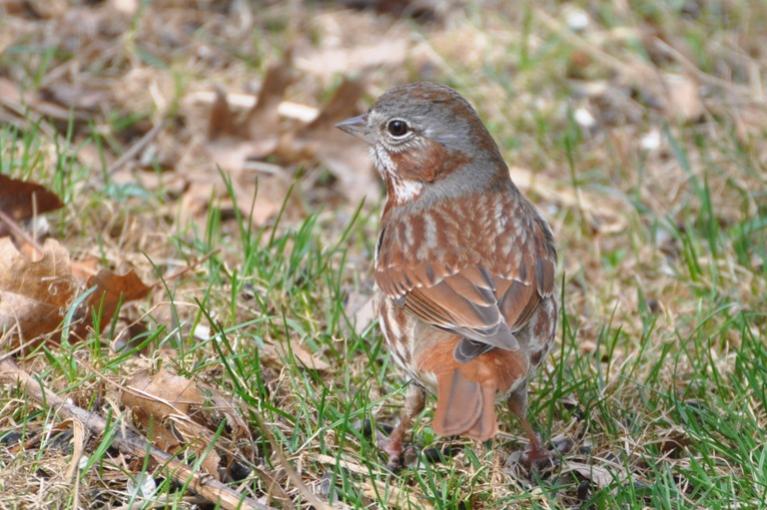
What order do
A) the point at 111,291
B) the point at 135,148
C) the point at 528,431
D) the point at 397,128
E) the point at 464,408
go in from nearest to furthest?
the point at 464,408 < the point at 528,431 < the point at 111,291 < the point at 397,128 < the point at 135,148

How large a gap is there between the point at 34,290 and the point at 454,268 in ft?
5.52

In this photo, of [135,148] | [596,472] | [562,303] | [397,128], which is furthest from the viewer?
[135,148]

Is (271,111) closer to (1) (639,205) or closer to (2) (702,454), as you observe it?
(1) (639,205)

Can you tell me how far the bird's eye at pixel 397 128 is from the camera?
17.1 feet

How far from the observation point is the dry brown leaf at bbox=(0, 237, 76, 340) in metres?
4.64

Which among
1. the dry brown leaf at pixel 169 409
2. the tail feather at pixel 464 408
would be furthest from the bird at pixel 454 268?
the dry brown leaf at pixel 169 409

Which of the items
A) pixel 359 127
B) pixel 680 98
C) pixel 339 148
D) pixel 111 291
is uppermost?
pixel 359 127

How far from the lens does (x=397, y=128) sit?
5.24 metres

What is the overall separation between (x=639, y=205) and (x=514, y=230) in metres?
2.12

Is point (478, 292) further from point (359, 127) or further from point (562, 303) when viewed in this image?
point (359, 127)

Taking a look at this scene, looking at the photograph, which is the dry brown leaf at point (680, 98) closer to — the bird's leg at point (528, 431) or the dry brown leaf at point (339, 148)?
the dry brown leaf at point (339, 148)

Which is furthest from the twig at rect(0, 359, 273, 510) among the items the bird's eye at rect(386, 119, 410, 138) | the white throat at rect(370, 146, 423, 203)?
the bird's eye at rect(386, 119, 410, 138)

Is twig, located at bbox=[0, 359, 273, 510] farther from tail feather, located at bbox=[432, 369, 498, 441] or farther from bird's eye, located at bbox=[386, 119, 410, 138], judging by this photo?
bird's eye, located at bbox=[386, 119, 410, 138]

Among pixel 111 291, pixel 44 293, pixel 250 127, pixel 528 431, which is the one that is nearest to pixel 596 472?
pixel 528 431
